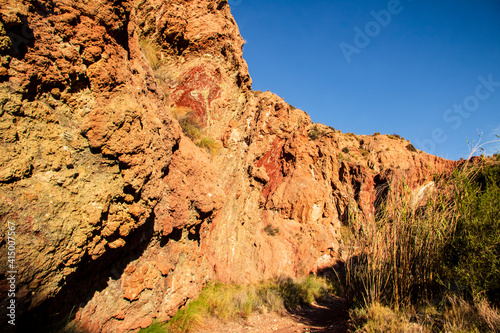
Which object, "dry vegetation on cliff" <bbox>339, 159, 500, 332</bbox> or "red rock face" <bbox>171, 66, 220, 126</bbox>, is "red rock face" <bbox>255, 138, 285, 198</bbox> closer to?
"red rock face" <bbox>171, 66, 220, 126</bbox>

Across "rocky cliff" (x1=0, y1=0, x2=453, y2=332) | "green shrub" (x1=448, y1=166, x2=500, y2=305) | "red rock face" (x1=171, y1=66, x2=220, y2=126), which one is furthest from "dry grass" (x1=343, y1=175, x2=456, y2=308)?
"red rock face" (x1=171, y1=66, x2=220, y2=126)

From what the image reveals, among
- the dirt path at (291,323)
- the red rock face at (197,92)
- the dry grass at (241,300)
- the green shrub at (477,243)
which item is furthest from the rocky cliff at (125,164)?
the dirt path at (291,323)

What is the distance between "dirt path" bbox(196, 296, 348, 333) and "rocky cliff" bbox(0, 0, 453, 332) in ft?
3.86

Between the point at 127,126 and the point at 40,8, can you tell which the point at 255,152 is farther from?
the point at 40,8

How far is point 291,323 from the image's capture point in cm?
657

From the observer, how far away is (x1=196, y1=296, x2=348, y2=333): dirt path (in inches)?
229

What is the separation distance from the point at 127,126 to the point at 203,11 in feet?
24.2

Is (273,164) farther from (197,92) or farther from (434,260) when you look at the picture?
(434,260)

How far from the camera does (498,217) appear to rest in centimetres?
486

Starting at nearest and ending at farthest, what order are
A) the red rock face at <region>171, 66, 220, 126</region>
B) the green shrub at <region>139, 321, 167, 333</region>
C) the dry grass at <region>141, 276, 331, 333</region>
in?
the green shrub at <region>139, 321, 167, 333</region> → the dry grass at <region>141, 276, 331, 333</region> → the red rock face at <region>171, 66, 220, 126</region>

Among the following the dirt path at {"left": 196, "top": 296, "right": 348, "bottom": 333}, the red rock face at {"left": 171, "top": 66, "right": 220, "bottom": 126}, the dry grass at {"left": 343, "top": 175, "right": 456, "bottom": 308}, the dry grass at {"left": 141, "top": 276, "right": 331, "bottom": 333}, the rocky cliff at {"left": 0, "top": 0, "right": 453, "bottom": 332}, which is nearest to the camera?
the rocky cliff at {"left": 0, "top": 0, "right": 453, "bottom": 332}

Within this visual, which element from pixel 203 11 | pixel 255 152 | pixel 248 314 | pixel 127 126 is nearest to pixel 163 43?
pixel 203 11

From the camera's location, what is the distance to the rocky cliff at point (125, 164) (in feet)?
9.59

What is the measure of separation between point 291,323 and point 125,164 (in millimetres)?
5679
